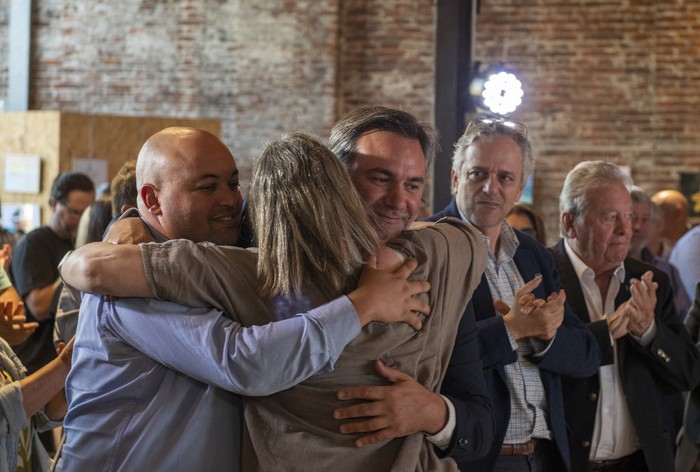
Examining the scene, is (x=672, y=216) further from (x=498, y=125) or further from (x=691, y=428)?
(x=498, y=125)

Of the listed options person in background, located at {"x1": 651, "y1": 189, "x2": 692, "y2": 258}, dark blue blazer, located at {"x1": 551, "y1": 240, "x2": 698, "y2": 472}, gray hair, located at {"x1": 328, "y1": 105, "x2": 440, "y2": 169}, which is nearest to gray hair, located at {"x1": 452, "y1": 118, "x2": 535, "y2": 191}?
dark blue blazer, located at {"x1": 551, "y1": 240, "x2": 698, "y2": 472}

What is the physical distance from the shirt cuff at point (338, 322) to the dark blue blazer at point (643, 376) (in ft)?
4.95

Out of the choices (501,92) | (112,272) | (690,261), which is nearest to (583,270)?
(112,272)

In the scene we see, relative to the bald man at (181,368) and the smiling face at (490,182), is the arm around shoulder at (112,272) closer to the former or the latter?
the bald man at (181,368)

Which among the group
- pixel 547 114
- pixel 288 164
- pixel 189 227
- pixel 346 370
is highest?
pixel 547 114

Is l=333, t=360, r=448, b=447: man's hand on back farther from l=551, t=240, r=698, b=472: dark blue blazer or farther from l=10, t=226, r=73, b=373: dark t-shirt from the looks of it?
l=10, t=226, r=73, b=373: dark t-shirt

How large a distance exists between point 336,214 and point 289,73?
6.97m

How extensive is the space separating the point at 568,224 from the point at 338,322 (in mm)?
1864

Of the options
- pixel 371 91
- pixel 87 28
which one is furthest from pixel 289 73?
pixel 87 28

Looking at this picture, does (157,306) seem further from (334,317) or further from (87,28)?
(87,28)

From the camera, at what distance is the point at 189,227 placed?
1.97 metres

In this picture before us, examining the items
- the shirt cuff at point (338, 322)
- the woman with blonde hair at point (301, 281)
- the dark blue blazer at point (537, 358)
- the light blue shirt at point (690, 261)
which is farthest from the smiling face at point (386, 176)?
the light blue shirt at point (690, 261)

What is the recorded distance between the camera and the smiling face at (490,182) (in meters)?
2.82

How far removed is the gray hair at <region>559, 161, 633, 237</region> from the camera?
10.6ft
